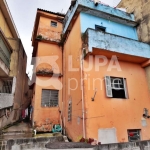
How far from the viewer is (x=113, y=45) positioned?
704 centimetres

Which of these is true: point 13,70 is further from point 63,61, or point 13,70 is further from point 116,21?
point 116,21

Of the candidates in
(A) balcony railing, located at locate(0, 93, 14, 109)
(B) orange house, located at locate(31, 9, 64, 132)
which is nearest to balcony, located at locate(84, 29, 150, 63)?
(B) orange house, located at locate(31, 9, 64, 132)

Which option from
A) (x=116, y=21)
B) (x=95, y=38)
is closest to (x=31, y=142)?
(x=95, y=38)

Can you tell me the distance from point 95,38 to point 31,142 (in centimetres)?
519

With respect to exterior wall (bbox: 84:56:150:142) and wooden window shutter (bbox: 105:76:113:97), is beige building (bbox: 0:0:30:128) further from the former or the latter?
wooden window shutter (bbox: 105:76:113:97)

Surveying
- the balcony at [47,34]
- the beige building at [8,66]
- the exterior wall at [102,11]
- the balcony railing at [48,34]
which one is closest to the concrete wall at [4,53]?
the beige building at [8,66]

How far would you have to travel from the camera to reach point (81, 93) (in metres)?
6.48

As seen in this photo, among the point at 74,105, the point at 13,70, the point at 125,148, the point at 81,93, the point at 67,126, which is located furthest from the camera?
the point at 13,70

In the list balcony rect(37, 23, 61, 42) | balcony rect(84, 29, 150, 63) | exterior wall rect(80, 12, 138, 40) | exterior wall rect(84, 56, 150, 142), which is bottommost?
exterior wall rect(84, 56, 150, 142)

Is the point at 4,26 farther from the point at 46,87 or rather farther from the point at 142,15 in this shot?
the point at 142,15

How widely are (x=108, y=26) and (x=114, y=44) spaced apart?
191 cm

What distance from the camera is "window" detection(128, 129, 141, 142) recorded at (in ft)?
21.7

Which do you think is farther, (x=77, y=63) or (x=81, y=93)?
(x=77, y=63)

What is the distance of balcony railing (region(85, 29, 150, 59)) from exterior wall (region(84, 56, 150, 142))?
77 cm
